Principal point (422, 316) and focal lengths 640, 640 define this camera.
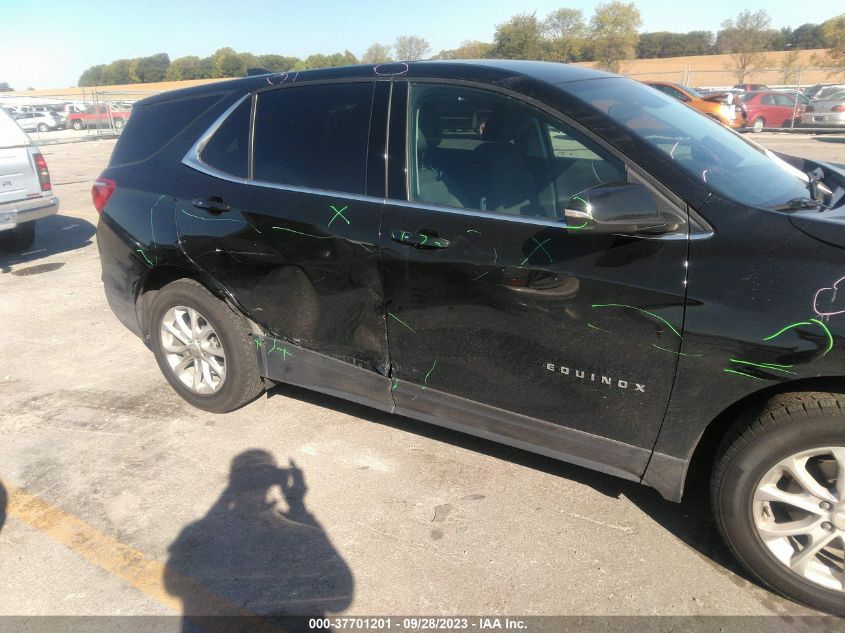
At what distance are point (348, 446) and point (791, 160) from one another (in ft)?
9.17

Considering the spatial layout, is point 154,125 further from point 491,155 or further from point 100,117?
point 100,117

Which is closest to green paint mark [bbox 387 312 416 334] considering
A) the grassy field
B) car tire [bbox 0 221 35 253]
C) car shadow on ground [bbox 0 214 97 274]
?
car shadow on ground [bbox 0 214 97 274]

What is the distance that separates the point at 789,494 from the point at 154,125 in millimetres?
3761

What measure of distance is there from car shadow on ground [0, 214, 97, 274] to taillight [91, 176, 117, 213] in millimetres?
3754

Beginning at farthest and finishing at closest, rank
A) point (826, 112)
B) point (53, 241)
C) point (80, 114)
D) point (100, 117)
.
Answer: point (80, 114) < point (100, 117) < point (826, 112) < point (53, 241)

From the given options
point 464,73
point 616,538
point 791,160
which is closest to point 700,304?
point 616,538

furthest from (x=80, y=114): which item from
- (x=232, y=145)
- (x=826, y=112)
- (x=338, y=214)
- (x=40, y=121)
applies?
(x=338, y=214)

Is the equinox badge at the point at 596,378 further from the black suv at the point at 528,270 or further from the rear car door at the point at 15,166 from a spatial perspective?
→ the rear car door at the point at 15,166

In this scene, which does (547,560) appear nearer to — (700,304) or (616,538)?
(616,538)

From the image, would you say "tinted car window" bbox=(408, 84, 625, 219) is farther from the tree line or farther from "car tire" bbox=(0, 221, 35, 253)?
the tree line

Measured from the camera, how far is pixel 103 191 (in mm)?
3984

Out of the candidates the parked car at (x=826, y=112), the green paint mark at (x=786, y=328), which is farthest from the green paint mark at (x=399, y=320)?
the parked car at (x=826, y=112)

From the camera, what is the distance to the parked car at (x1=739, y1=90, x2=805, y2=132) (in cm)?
2098

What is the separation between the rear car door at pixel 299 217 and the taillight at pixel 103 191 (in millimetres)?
722
